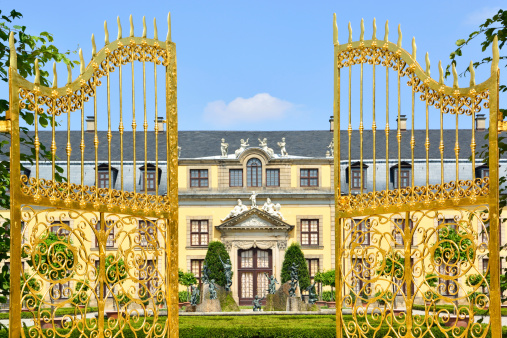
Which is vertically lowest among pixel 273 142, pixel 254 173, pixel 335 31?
pixel 254 173

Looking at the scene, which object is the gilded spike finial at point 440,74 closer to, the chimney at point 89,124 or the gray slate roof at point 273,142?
the gray slate roof at point 273,142

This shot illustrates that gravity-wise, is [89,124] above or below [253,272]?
above

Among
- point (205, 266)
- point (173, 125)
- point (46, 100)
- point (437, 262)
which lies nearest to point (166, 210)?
point (173, 125)

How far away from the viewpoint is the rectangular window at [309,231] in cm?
2931

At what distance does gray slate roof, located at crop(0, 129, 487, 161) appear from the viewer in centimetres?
2855

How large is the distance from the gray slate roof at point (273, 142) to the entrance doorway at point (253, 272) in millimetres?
4616

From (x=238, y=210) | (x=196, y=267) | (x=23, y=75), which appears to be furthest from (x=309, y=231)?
(x=23, y=75)

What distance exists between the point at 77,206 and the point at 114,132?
25.4 m

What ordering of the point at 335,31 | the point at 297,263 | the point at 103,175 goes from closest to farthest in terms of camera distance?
the point at 335,31
the point at 297,263
the point at 103,175

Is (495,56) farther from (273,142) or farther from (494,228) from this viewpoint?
(273,142)

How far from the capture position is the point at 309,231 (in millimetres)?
29375

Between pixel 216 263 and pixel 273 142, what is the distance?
775 centimetres

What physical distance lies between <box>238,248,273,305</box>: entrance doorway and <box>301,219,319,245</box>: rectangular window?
1.62m

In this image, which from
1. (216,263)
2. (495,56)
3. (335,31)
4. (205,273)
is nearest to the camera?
(495,56)
